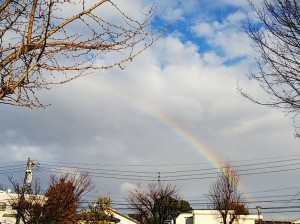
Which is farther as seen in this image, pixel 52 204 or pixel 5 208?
pixel 5 208

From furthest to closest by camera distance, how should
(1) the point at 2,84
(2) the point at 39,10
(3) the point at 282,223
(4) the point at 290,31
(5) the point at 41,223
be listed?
1. (3) the point at 282,223
2. (5) the point at 41,223
3. (4) the point at 290,31
4. (2) the point at 39,10
5. (1) the point at 2,84

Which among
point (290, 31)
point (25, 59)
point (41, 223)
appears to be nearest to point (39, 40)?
point (25, 59)

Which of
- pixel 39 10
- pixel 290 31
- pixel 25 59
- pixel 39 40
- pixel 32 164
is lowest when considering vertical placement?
pixel 25 59

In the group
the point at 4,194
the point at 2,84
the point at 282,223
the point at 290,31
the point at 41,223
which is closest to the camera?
the point at 2,84

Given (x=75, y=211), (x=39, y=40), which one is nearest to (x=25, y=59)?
(x=39, y=40)

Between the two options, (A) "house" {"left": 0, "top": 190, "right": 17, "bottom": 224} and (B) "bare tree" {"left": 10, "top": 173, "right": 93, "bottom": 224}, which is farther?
(A) "house" {"left": 0, "top": 190, "right": 17, "bottom": 224}

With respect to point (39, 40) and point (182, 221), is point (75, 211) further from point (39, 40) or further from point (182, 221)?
point (39, 40)

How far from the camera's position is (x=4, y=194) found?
51531mm

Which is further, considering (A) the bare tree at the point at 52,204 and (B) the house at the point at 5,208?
(B) the house at the point at 5,208

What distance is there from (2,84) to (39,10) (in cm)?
63

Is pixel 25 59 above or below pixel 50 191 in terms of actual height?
below

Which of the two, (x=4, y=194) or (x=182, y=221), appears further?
(x=182, y=221)

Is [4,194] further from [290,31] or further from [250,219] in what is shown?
[290,31]

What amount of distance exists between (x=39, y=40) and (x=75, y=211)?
33.3 meters
